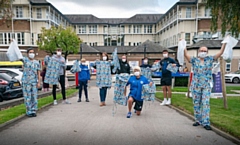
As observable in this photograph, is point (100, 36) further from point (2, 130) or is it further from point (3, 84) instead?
point (2, 130)

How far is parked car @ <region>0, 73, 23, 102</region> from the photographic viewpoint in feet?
39.2

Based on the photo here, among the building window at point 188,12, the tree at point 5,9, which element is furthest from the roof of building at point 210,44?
the tree at point 5,9

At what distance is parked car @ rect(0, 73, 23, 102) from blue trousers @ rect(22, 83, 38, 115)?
17.2ft

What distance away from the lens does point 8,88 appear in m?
12.3

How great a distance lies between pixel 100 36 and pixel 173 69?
209 feet

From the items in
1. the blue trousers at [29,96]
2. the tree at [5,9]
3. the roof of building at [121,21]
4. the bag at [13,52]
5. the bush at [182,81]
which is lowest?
the bush at [182,81]

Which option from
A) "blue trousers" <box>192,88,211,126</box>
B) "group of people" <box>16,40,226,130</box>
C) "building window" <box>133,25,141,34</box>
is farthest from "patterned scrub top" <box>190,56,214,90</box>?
"building window" <box>133,25,141,34</box>

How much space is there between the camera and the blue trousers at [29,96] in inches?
289

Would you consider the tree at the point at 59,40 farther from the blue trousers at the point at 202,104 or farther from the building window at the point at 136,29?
the building window at the point at 136,29

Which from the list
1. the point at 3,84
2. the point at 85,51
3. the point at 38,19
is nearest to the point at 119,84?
the point at 3,84

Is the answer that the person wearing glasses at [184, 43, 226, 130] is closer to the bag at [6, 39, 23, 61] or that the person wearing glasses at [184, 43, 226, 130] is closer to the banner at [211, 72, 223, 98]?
the bag at [6, 39, 23, 61]

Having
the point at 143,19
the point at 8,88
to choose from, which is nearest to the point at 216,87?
the point at 8,88

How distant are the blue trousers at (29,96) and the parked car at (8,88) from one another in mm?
5233

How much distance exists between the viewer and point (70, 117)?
24.3 ft
